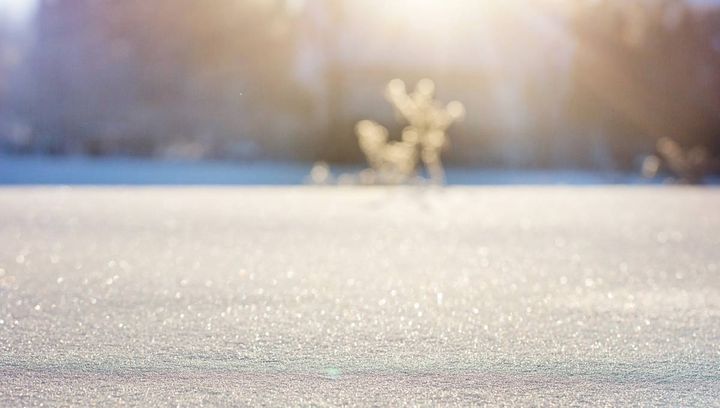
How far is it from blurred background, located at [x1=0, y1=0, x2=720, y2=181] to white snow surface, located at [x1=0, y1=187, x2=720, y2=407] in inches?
423

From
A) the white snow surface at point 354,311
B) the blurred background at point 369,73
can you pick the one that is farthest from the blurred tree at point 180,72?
the white snow surface at point 354,311

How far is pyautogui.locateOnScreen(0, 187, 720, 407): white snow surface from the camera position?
2787 millimetres

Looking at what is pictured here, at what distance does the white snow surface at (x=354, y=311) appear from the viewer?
2787 mm

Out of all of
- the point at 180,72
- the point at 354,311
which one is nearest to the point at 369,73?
the point at 180,72

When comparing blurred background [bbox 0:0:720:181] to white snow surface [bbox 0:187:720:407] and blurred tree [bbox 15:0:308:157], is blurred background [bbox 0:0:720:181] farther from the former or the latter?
white snow surface [bbox 0:187:720:407]

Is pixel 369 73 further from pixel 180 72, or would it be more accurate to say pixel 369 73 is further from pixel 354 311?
pixel 354 311

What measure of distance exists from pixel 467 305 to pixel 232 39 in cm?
1567

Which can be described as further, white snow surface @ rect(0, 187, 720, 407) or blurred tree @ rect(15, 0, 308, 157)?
blurred tree @ rect(15, 0, 308, 157)

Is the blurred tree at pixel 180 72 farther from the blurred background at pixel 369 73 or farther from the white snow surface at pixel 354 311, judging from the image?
the white snow surface at pixel 354 311

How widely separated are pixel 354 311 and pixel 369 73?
1586 cm

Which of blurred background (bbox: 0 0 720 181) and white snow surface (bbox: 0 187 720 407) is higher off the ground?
blurred background (bbox: 0 0 720 181)

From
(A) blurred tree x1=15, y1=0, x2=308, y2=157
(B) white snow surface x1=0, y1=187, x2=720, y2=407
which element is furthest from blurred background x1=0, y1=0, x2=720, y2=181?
(B) white snow surface x1=0, y1=187, x2=720, y2=407

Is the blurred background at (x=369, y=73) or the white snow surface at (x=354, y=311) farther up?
the blurred background at (x=369, y=73)

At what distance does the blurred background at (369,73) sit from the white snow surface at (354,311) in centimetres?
1074
